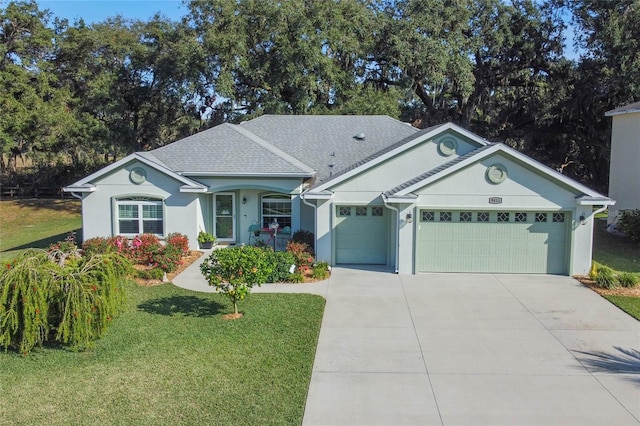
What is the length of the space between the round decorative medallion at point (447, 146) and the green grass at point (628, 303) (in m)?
6.38

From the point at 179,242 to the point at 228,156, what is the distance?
12.8ft

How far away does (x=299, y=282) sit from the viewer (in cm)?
1405

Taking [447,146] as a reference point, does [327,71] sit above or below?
above

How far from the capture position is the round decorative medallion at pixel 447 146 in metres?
16.5

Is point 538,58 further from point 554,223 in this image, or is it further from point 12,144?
point 12,144

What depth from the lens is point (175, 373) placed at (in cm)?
802

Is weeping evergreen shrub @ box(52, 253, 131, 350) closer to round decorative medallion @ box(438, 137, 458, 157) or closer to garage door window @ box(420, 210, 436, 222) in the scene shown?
garage door window @ box(420, 210, 436, 222)

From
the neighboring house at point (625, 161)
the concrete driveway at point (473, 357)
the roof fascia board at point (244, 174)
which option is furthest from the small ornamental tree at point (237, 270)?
the neighboring house at point (625, 161)

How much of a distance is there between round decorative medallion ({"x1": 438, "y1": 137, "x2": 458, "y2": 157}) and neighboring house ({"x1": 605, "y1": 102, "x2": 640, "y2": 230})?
29.3 ft

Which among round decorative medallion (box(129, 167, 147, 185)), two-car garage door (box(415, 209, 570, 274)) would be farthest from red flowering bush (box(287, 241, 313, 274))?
round decorative medallion (box(129, 167, 147, 185))

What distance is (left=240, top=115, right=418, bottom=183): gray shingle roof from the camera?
65.0 feet

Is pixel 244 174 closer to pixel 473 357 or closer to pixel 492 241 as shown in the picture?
pixel 492 241

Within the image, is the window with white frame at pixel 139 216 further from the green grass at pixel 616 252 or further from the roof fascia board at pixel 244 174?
the green grass at pixel 616 252

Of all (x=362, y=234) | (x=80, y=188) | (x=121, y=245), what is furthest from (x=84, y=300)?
(x=80, y=188)
